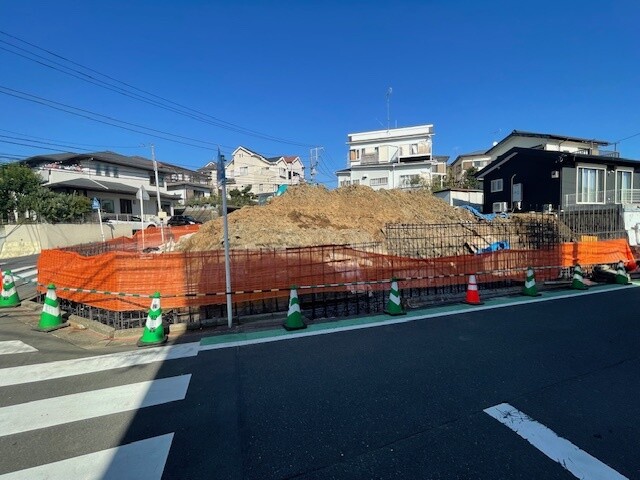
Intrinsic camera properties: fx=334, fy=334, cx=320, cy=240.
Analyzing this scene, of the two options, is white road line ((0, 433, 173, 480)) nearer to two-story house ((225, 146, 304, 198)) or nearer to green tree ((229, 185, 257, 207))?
green tree ((229, 185, 257, 207))

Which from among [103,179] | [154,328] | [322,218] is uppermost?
[103,179]

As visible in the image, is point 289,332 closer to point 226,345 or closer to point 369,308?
point 226,345

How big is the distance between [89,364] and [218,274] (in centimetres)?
283

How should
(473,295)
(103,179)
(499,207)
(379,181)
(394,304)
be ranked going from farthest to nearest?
(379,181) < (103,179) < (499,207) < (473,295) < (394,304)

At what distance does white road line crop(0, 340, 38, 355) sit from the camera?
5.23 meters

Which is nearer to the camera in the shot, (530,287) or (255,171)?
(530,287)

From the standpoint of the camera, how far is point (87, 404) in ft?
11.7

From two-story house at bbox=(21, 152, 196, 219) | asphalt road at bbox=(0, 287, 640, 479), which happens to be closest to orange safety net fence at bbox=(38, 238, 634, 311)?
asphalt road at bbox=(0, 287, 640, 479)

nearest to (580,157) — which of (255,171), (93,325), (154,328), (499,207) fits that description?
(499,207)

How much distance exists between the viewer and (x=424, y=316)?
675 centimetres

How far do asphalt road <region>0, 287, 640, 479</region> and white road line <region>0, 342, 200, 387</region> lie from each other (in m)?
0.08

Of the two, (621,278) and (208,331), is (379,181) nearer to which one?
(621,278)

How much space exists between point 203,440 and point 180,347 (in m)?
2.64

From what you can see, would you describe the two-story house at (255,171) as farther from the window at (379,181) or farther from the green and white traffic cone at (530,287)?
the green and white traffic cone at (530,287)
